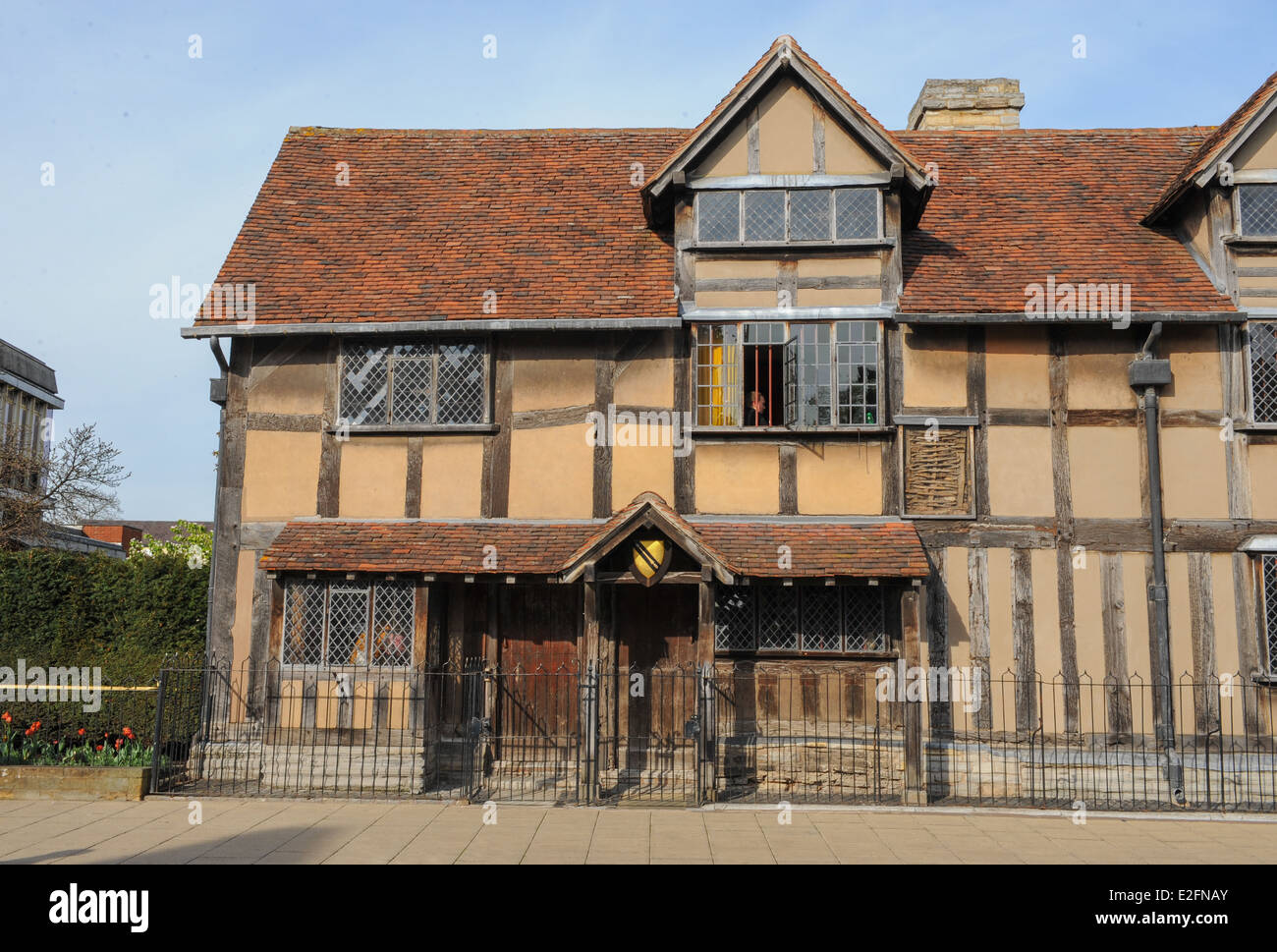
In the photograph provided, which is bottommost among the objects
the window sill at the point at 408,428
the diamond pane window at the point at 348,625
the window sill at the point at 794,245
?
the diamond pane window at the point at 348,625

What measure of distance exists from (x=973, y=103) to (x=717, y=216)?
761 cm

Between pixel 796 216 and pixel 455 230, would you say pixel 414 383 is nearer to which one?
pixel 455 230

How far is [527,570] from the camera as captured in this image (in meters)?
12.6

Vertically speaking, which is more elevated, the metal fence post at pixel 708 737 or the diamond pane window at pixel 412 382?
the diamond pane window at pixel 412 382

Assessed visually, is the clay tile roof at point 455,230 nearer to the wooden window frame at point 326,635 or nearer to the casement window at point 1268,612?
the wooden window frame at point 326,635

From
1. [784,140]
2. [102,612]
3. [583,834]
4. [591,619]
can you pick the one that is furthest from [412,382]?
[583,834]

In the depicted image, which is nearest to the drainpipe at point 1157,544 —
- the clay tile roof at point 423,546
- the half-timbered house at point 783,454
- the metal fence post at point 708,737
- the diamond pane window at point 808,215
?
the half-timbered house at point 783,454

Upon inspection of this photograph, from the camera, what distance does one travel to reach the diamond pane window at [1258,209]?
13742mm

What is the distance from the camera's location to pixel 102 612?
47.6 feet

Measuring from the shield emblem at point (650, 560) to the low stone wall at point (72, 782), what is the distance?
6.19 m
